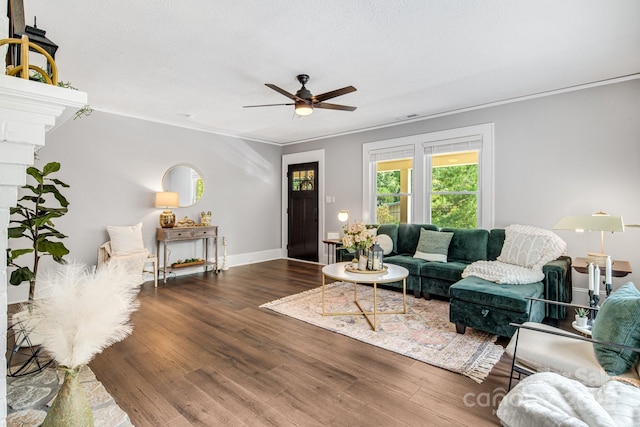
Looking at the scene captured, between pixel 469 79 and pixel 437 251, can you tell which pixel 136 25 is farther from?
pixel 437 251

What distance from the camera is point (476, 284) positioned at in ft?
10.2

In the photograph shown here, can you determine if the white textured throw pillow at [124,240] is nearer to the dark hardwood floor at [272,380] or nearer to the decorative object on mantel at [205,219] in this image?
the decorative object on mantel at [205,219]

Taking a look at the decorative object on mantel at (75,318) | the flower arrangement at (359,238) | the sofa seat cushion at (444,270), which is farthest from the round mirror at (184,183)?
the decorative object on mantel at (75,318)

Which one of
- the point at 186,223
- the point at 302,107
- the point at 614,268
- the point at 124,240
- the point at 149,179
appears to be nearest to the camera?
the point at 614,268

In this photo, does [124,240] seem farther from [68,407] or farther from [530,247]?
[530,247]

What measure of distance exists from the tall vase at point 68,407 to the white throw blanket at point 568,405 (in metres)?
1.59

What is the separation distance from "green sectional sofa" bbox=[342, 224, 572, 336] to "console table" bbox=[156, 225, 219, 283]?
307cm

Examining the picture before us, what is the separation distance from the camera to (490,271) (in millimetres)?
3312

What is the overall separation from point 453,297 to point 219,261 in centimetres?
444

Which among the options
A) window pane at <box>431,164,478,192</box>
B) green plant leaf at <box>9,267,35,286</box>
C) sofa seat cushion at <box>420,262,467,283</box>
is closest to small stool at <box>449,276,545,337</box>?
sofa seat cushion at <box>420,262,467,283</box>

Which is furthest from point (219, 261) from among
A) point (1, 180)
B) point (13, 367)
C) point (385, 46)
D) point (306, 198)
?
point (1, 180)

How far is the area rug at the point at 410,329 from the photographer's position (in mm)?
2521

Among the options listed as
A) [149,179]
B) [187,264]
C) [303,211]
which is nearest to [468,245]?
[303,211]

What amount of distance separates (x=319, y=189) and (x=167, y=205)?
290 centimetres
